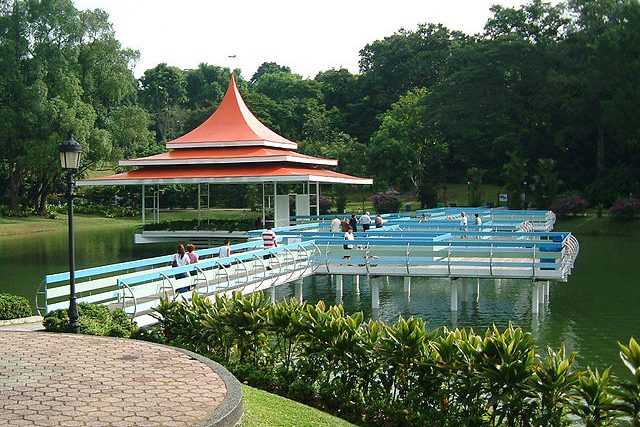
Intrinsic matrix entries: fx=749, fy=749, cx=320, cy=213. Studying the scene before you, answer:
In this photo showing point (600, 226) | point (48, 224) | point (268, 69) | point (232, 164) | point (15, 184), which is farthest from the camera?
point (268, 69)

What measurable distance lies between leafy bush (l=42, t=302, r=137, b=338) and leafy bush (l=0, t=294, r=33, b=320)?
6.99 ft

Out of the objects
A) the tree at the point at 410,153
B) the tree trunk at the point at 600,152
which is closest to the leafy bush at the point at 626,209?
the tree trunk at the point at 600,152

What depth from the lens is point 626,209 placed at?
45062 millimetres

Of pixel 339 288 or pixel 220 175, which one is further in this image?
pixel 220 175

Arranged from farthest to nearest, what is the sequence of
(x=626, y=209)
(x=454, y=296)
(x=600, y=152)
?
(x=600, y=152) < (x=626, y=209) < (x=454, y=296)

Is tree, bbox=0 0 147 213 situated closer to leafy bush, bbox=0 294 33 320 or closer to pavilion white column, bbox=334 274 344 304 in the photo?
pavilion white column, bbox=334 274 344 304

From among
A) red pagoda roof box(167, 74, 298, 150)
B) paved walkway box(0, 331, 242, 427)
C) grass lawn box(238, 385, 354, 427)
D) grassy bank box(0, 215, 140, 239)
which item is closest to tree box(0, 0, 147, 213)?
grassy bank box(0, 215, 140, 239)

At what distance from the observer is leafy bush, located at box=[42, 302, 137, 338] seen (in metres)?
12.1

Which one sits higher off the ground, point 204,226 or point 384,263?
point 204,226

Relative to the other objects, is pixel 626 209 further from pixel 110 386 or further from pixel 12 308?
pixel 110 386

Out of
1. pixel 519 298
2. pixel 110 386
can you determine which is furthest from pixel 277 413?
pixel 519 298

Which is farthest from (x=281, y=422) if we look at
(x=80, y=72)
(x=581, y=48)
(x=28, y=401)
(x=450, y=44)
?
(x=450, y=44)

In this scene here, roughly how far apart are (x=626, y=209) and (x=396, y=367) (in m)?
39.9

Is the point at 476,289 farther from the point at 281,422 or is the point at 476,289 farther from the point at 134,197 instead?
the point at 134,197
